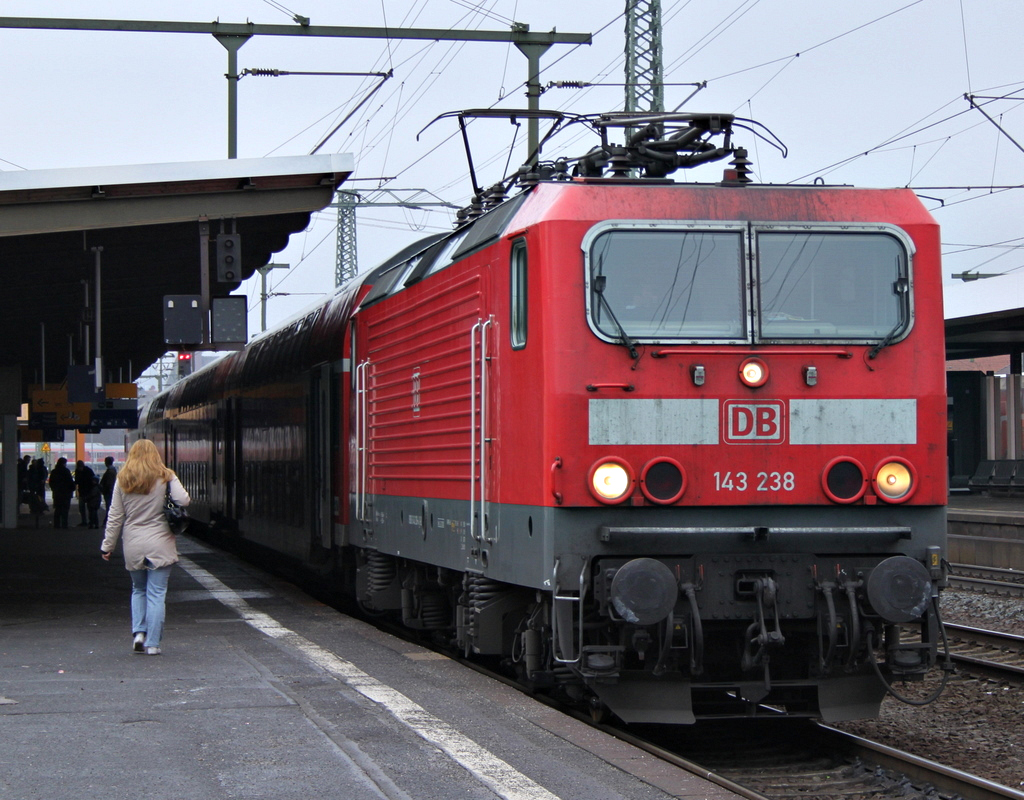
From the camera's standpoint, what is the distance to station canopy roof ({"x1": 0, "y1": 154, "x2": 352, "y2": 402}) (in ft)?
39.0

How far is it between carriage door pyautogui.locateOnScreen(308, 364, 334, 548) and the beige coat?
342 centimetres

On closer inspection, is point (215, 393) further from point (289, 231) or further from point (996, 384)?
point (996, 384)

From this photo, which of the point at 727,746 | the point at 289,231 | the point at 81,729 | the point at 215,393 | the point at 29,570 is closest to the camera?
the point at 81,729

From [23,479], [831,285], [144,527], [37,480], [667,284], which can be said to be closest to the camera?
[667,284]

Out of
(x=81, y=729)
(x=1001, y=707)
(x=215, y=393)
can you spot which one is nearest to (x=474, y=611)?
(x=81, y=729)

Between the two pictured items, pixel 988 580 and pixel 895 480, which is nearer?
pixel 895 480

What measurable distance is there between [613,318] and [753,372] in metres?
0.79

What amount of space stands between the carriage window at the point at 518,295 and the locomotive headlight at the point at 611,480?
2.78ft

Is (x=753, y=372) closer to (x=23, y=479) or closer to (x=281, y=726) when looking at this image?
(x=281, y=726)

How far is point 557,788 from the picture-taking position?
552 centimetres

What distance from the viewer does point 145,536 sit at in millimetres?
9367

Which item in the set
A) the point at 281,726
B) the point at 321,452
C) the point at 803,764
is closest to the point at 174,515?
the point at 281,726

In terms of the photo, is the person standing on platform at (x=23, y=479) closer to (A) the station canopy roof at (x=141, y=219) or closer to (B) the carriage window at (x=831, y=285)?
(A) the station canopy roof at (x=141, y=219)

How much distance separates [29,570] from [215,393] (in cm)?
459
